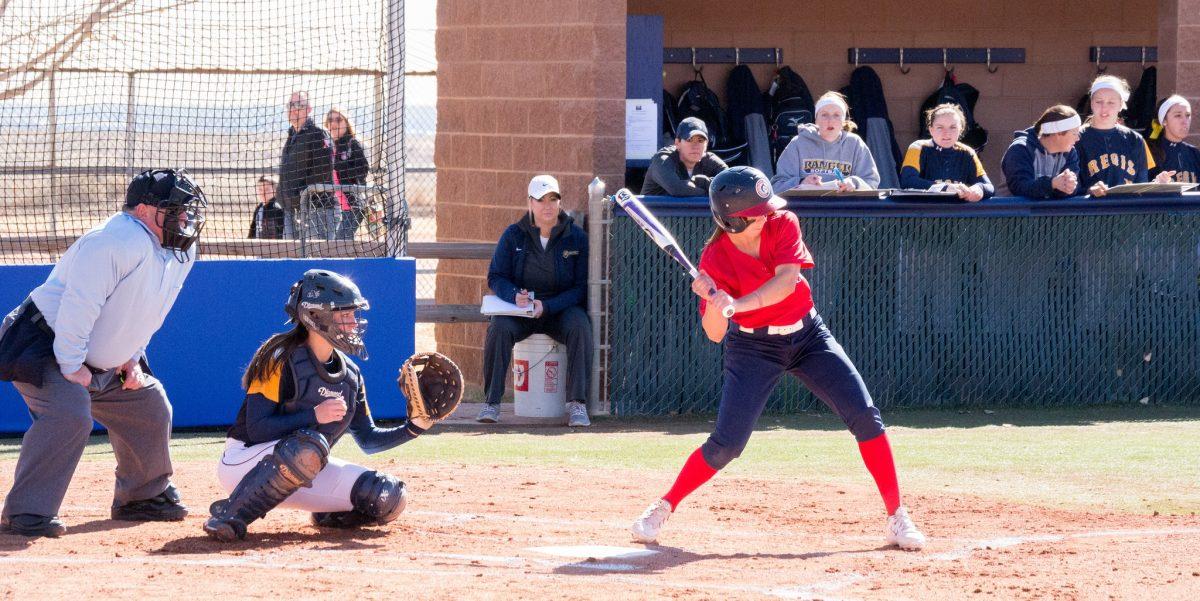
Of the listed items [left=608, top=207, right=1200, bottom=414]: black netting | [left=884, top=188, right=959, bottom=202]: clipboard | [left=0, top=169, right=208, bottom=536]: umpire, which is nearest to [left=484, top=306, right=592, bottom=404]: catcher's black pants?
[left=608, top=207, right=1200, bottom=414]: black netting

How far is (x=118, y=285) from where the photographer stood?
6.01 metres

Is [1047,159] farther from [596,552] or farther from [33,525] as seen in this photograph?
[33,525]

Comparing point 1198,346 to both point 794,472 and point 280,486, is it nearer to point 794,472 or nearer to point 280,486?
point 794,472

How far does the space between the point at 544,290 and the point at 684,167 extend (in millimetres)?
1325

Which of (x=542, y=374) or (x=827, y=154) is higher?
(x=827, y=154)

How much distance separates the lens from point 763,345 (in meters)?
5.86

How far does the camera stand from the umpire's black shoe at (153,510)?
643cm

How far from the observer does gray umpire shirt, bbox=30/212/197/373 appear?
5902mm

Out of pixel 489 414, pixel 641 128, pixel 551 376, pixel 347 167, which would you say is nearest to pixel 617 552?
pixel 489 414

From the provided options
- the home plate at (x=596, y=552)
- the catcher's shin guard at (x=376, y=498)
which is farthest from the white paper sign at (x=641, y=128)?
the home plate at (x=596, y=552)

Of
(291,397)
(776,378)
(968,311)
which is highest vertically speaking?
(968,311)

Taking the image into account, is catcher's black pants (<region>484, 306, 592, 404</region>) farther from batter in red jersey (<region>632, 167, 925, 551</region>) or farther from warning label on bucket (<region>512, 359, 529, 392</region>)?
batter in red jersey (<region>632, 167, 925, 551</region>)

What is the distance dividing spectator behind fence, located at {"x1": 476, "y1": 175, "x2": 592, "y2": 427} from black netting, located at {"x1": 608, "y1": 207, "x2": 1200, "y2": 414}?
11.2 inches

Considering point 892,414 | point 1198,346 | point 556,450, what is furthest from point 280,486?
point 1198,346
